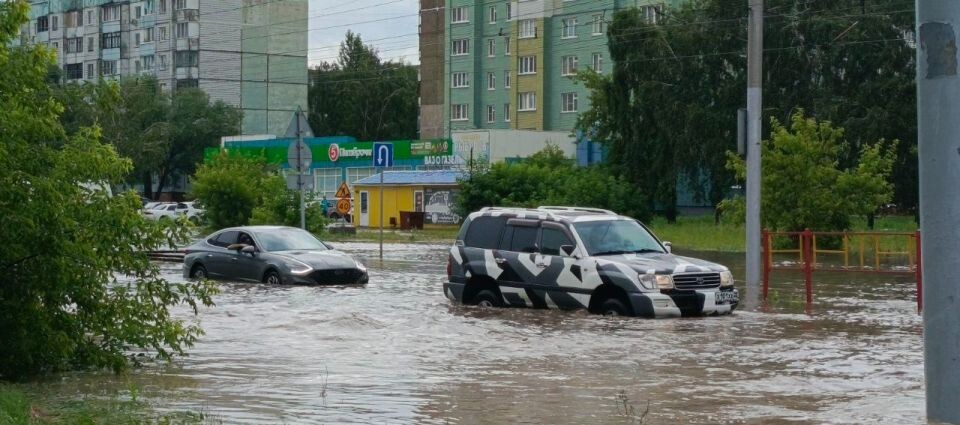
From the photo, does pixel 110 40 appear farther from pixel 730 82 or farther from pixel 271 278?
pixel 271 278

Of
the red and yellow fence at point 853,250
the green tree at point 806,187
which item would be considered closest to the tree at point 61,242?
the red and yellow fence at point 853,250

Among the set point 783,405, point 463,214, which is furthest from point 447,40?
point 783,405

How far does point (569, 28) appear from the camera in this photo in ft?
299

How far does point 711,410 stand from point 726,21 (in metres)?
54.9

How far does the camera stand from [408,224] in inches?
2729

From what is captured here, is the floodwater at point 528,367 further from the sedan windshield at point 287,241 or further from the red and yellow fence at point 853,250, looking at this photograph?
the sedan windshield at point 287,241

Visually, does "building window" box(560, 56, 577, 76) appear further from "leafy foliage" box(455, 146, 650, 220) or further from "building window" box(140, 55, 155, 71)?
"building window" box(140, 55, 155, 71)

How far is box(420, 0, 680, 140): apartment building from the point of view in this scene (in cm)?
9006

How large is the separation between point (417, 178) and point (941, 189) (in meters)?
66.5

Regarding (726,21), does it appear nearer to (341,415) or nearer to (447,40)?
(447,40)

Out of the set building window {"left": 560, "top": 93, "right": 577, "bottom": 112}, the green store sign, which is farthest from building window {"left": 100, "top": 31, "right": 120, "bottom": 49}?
building window {"left": 560, "top": 93, "right": 577, "bottom": 112}

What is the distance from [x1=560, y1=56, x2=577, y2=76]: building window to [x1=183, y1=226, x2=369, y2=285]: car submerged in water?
63.9 meters

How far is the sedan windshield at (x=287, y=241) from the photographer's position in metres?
27.6

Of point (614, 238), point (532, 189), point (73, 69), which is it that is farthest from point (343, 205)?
point (73, 69)
